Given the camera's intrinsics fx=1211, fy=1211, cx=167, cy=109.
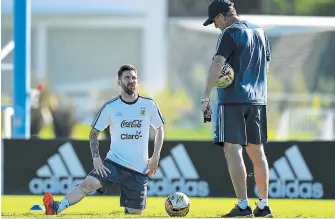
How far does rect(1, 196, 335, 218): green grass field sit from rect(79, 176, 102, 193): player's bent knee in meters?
0.24

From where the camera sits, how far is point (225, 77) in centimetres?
1054

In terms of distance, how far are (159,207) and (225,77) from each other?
2824 mm

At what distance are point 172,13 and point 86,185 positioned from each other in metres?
→ 20.3

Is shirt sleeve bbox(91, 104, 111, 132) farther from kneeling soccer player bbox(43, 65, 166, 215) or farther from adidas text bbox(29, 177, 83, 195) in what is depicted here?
adidas text bbox(29, 177, 83, 195)

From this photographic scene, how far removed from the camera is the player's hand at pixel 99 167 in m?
11.1

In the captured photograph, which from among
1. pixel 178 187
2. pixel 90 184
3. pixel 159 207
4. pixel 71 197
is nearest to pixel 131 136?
pixel 90 184


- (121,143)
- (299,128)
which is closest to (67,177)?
(121,143)

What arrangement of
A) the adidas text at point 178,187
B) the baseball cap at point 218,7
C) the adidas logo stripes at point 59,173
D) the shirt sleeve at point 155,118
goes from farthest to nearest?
the adidas logo stripes at point 59,173
the adidas text at point 178,187
the shirt sleeve at point 155,118
the baseball cap at point 218,7

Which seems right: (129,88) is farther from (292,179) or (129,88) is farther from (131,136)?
(292,179)

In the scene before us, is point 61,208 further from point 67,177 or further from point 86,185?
point 67,177

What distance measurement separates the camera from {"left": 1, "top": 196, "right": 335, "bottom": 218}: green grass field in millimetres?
11531

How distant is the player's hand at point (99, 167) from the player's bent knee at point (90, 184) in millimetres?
78

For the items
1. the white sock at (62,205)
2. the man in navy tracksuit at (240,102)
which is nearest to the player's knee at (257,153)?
the man in navy tracksuit at (240,102)

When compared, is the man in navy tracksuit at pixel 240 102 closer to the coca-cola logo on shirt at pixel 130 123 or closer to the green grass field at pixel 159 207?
the green grass field at pixel 159 207
